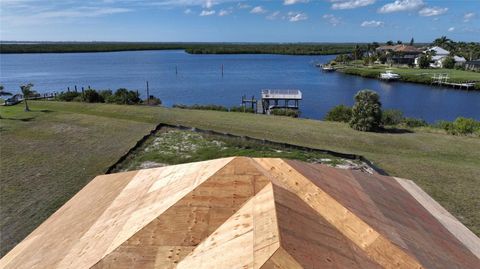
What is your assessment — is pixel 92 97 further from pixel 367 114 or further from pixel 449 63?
pixel 449 63

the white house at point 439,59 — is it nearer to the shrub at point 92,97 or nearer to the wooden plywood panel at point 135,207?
the shrub at point 92,97

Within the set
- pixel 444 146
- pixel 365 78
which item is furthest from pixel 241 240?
pixel 365 78

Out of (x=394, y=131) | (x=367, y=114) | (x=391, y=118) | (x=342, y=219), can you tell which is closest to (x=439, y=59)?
(x=391, y=118)

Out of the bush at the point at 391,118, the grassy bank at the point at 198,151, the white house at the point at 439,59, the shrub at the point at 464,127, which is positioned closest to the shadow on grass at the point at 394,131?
the bush at the point at 391,118

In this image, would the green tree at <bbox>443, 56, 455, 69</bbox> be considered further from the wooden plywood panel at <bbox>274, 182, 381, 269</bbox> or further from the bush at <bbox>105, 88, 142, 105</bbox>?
the wooden plywood panel at <bbox>274, 182, 381, 269</bbox>

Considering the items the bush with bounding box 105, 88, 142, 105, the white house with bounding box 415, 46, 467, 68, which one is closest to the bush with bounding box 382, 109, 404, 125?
the bush with bounding box 105, 88, 142, 105
